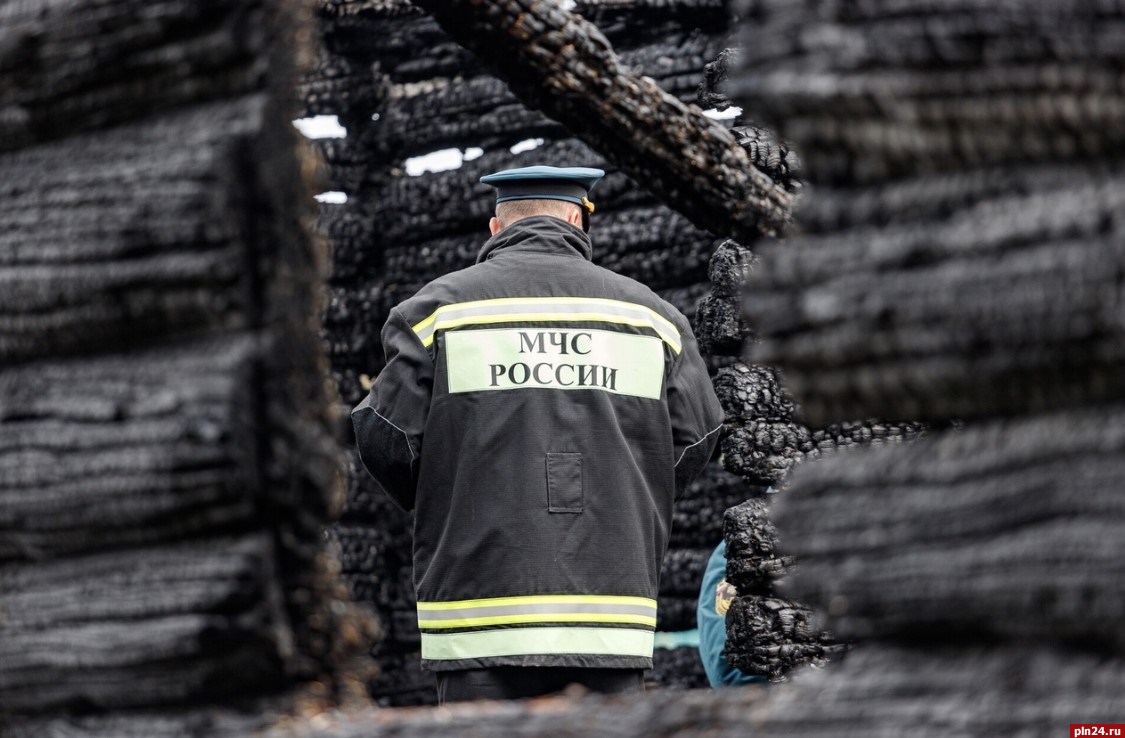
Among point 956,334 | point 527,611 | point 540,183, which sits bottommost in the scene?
point 527,611

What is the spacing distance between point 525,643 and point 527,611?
85 millimetres

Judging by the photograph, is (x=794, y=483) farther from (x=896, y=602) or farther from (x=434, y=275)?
(x=434, y=275)

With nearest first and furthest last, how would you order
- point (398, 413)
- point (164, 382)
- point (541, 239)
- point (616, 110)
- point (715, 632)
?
point (164, 382) < point (616, 110) < point (398, 413) < point (541, 239) < point (715, 632)

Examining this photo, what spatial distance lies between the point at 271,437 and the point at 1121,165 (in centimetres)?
96

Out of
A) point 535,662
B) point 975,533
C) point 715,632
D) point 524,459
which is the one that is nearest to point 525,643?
point 535,662

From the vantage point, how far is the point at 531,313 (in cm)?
393

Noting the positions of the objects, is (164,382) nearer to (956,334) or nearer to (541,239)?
(956,334)

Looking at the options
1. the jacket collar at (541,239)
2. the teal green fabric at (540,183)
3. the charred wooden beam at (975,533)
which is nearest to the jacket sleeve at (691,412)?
the jacket collar at (541,239)

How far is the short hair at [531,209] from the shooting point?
4301mm

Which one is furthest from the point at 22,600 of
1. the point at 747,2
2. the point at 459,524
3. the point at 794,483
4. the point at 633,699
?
the point at 459,524

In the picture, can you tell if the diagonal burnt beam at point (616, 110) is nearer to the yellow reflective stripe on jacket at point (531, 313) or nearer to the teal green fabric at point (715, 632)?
the yellow reflective stripe on jacket at point (531, 313)

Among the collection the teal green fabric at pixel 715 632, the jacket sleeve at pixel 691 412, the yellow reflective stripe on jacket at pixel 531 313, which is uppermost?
the yellow reflective stripe on jacket at pixel 531 313

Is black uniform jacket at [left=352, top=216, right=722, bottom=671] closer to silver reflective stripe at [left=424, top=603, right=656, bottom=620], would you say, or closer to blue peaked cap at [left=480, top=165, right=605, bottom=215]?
silver reflective stripe at [left=424, top=603, right=656, bottom=620]

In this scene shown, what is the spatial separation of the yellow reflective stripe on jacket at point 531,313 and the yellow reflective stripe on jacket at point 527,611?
0.73 metres
